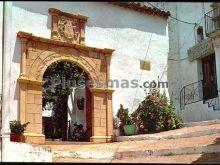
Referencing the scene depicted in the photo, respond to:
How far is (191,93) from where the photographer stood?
19.5 metres

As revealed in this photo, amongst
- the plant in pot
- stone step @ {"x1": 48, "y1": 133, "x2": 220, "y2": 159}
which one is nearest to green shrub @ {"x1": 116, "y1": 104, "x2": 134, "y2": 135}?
the plant in pot

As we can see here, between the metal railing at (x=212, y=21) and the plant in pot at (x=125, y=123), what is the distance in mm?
5416

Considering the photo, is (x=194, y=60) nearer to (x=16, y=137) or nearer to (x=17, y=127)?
(x=17, y=127)

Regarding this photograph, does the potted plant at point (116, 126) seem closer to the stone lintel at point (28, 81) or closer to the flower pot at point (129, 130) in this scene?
the flower pot at point (129, 130)

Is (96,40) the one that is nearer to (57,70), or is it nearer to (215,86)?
(57,70)

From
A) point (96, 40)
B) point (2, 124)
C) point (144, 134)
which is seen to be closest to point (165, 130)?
point (144, 134)

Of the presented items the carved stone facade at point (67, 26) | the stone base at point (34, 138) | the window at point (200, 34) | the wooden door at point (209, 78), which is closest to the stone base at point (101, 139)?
the stone base at point (34, 138)

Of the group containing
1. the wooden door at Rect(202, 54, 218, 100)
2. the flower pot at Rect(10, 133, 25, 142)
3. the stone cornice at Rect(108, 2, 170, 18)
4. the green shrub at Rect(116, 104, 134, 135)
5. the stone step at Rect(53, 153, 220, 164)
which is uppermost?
the stone cornice at Rect(108, 2, 170, 18)

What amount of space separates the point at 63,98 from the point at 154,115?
5.54 metres

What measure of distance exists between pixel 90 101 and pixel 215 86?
6336 mm

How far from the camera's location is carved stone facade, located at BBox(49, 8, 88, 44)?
14.3 metres

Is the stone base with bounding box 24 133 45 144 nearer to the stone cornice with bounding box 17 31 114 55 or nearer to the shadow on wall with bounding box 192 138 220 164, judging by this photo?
the stone cornice with bounding box 17 31 114 55

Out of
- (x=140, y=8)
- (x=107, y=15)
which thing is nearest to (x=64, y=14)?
(x=107, y=15)

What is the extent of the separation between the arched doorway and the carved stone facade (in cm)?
296
